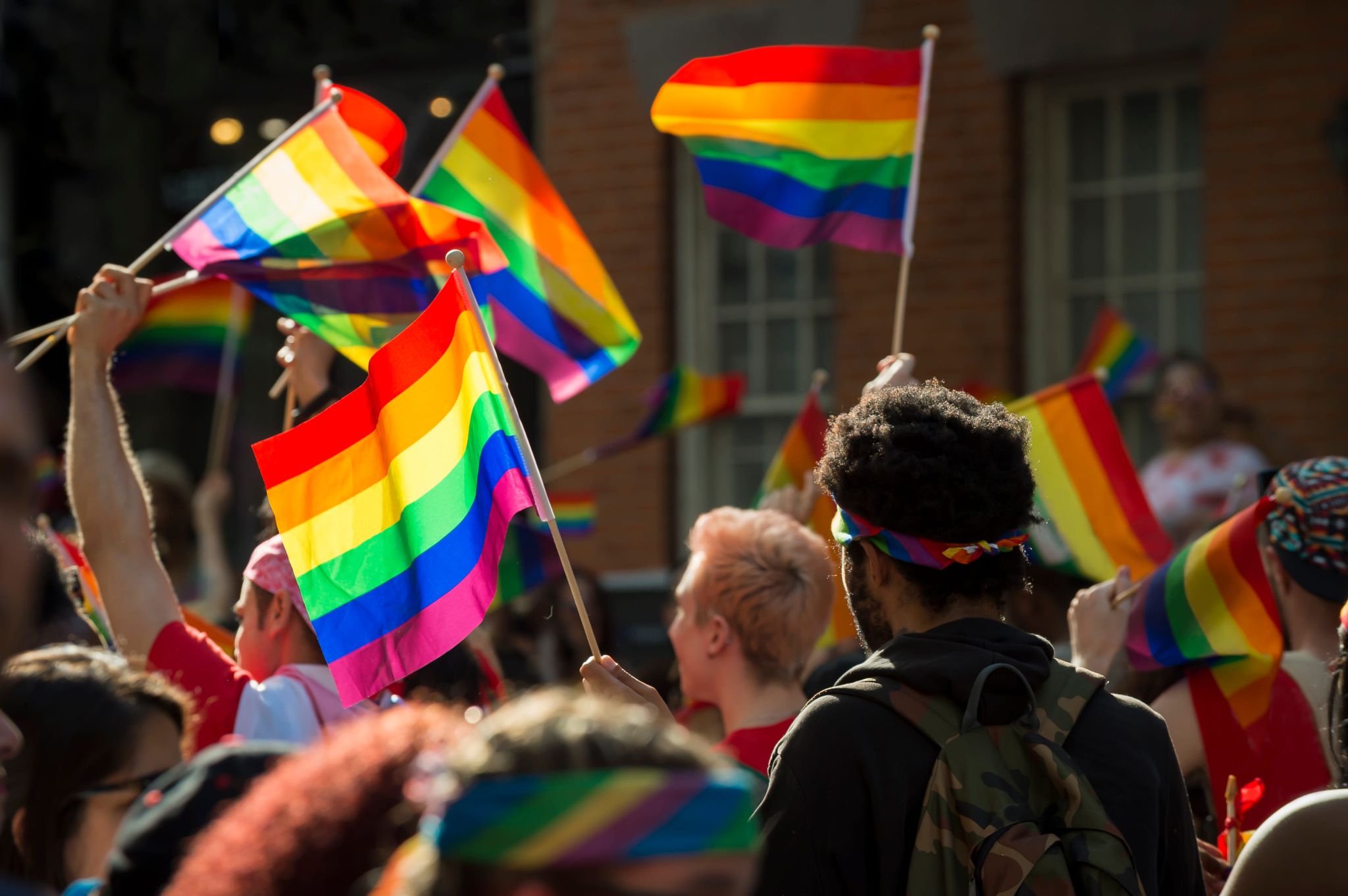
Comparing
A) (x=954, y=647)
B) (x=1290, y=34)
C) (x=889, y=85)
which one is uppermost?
(x=1290, y=34)

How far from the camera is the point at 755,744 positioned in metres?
3.33

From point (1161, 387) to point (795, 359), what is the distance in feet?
7.54

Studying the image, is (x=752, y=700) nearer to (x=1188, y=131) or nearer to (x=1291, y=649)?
(x=1291, y=649)

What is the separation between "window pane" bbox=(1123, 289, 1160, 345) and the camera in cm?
800

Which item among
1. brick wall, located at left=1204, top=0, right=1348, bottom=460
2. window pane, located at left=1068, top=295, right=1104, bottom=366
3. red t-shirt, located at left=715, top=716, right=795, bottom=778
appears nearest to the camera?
red t-shirt, located at left=715, top=716, right=795, bottom=778

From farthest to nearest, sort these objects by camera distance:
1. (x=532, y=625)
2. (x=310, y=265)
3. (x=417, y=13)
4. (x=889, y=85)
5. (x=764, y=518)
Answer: (x=417, y=13) → (x=532, y=625) → (x=889, y=85) → (x=310, y=265) → (x=764, y=518)

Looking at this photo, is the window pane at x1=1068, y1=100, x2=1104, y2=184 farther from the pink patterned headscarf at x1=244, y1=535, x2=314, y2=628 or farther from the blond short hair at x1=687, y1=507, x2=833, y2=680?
the pink patterned headscarf at x1=244, y1=535, x2=314, y2=628

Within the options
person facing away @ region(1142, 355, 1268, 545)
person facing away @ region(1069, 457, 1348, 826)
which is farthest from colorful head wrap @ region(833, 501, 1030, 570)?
person facing away @ region(1142, 355, 1268, 545)

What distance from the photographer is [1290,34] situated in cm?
745

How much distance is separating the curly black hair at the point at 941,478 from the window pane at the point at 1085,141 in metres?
5.94

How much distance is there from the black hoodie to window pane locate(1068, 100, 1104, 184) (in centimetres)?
614

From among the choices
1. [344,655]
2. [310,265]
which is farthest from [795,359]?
[344,655]

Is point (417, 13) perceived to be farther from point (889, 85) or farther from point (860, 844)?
point (860, 844)

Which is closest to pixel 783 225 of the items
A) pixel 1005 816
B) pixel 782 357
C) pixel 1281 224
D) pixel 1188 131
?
pixel 1005 816
